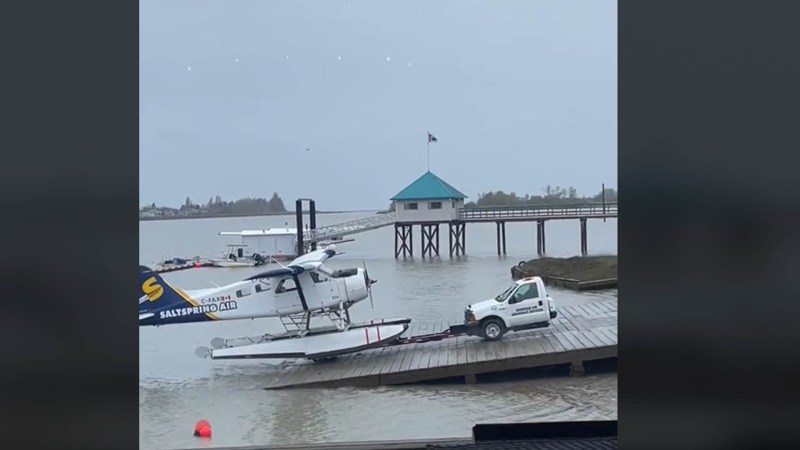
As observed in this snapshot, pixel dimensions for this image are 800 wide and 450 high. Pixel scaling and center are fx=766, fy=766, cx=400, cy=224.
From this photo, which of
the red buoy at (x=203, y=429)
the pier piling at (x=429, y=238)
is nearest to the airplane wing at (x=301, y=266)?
the red buoy at (x=203, y=429)

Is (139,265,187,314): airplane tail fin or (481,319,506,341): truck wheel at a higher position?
(139,265,187,314): airplane tail fin

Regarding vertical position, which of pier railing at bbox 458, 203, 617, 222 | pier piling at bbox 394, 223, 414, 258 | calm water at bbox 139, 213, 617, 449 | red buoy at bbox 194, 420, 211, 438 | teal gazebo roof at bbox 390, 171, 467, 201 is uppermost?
→ teal gazebo roof at bbox 390, 171, 467, 201

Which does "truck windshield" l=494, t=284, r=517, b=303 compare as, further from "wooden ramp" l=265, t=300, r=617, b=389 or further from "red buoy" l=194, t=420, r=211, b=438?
"red buoy" l=194, t=420, r=211, b=438

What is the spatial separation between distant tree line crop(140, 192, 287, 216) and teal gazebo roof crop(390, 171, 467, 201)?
1.85 metres

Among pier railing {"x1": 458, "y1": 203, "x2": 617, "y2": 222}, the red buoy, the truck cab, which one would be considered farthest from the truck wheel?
the red buoy

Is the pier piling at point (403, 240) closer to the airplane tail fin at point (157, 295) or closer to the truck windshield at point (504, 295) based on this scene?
the truck windshield at point (504, 295)

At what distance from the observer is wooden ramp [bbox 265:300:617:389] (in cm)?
896

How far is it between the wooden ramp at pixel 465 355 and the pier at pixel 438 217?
1.71 m

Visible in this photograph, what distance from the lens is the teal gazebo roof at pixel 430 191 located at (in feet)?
38.0

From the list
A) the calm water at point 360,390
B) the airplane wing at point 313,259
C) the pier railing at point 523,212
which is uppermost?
the pier railing at point 523,212

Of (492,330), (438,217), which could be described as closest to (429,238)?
(438,217)

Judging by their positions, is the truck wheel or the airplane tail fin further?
the airplane tail fin
